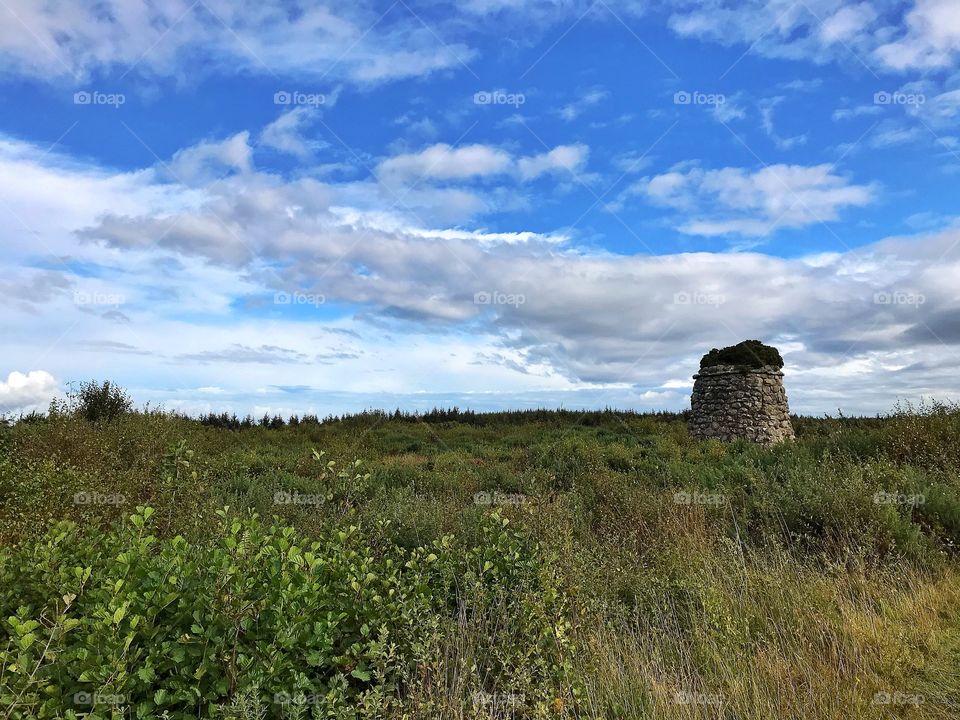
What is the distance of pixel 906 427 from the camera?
40.3 feet

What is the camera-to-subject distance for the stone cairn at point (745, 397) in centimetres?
2041

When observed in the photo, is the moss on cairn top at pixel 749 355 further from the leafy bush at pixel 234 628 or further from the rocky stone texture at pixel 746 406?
the leafy bush at pixel 234 628

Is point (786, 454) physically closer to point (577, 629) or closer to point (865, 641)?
point (865, 641)

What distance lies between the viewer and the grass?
10.2 feet

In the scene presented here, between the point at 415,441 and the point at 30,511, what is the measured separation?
1759 centimetres

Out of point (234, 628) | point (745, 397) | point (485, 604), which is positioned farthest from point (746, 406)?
point (234, 628)

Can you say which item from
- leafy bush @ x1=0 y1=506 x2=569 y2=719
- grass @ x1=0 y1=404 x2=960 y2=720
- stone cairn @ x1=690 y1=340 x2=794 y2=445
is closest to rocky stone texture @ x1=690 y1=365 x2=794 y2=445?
stone cairn @ x1=690 y1=340 x2=794 y2=445

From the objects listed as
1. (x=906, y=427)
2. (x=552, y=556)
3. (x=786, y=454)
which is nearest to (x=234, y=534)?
(x=552, y=556)

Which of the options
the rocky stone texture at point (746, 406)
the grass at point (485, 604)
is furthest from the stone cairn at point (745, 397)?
the grass at point (485, 604)

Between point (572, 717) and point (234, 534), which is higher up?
point (234, 534)

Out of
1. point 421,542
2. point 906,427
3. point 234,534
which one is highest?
point 906,427

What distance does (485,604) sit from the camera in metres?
4.33

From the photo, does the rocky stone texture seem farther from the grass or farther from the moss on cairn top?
the grass

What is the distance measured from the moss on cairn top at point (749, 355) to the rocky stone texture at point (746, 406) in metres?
0.19
